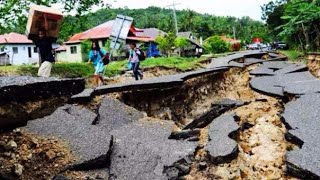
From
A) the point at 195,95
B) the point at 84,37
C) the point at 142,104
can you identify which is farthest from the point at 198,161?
the point at 84,37

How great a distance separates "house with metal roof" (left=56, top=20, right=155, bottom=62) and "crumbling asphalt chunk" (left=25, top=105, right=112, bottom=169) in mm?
29911

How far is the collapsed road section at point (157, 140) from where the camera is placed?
4.46 metres

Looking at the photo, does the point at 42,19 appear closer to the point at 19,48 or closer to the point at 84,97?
the point at 84,97

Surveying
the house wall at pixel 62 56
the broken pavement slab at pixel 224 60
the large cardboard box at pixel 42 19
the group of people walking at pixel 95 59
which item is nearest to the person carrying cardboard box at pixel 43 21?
the large cardboard box at pixel 42 19

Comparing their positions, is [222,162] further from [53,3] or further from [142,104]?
[53,3]

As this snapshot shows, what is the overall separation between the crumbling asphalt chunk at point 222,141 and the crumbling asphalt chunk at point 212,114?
215mm

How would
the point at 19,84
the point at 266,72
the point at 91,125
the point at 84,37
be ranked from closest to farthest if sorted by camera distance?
the point at 19,84, the point at 91,125, the point at 266,72, the point at 84,37

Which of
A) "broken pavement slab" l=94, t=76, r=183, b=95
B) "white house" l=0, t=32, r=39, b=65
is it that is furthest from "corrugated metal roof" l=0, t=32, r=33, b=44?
"broken pavement slab" l=94, t=76, r=183, b=95

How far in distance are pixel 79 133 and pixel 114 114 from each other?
1232 mm

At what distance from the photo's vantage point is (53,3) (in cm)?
1662

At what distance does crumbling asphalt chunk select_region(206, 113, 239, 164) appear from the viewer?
4.75 m

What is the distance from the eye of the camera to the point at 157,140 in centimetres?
556

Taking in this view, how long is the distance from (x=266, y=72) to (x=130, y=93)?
19.6ft

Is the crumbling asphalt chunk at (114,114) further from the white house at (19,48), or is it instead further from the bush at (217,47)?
the white house at (19,48)
